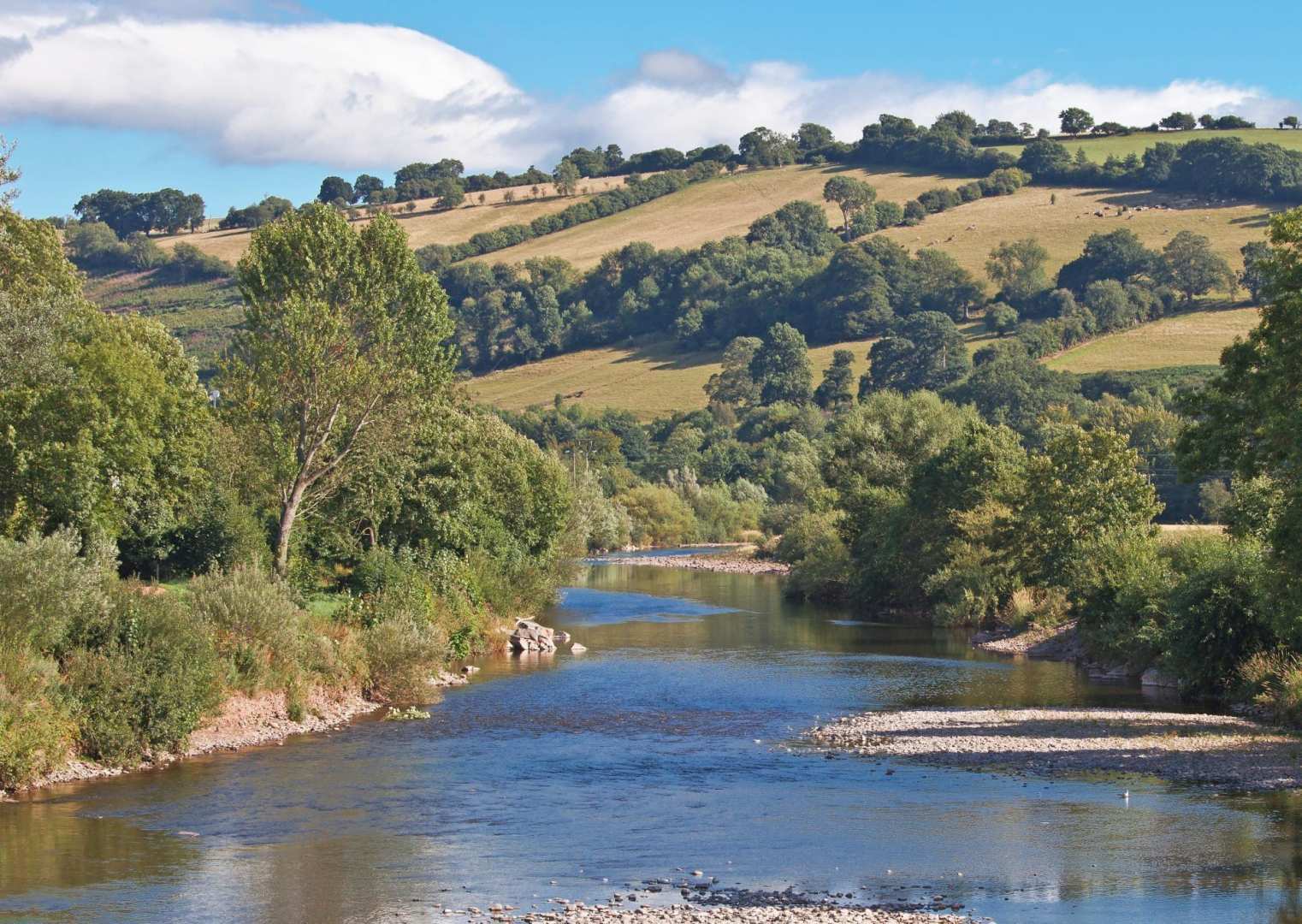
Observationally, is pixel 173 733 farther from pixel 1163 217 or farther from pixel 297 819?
pixel 1163 217

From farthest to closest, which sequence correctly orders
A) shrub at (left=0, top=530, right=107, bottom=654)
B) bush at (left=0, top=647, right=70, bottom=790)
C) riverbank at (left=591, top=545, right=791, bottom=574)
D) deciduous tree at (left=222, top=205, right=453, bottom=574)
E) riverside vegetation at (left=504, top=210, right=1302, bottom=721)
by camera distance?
riverbank at (left=591, top=545, right=791, bottom=574)
deciduous tree at (left=222, top=205, right=453, bottom=574)
riverside vegetation at (left=504, top=210, right=1302, bottom=721)
shrub at (left=0, top=530, right=107, bottom=654)
bush at (left=0, top=647, right=70, bottom=790)

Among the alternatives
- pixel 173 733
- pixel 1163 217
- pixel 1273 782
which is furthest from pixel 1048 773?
pixel 1163 217

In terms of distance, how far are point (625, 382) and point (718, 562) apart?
75.2m

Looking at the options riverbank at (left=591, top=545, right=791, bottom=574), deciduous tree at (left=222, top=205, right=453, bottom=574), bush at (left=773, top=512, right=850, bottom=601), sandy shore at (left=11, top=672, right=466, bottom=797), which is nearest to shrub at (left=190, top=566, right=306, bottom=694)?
sandy shore at (left=11, top=672, right=466, bottom=797)

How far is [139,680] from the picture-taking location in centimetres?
3278

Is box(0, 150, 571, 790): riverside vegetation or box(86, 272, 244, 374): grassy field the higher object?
box(86, 272, 244, 374): grassy field

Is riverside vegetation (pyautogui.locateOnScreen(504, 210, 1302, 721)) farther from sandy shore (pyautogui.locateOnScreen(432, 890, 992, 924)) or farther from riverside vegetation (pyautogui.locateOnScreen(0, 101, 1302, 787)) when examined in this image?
sandy shore (pyautogui.locateOnScreen(432, 890, 992, 924))

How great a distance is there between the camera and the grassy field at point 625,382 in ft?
581

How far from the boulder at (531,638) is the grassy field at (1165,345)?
9791 centimetres

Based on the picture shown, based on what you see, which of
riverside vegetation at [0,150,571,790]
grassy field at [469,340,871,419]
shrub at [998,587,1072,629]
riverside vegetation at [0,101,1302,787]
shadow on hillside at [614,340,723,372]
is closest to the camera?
riverside vegetation at [0,150,571,790]

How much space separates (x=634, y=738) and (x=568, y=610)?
123 ft

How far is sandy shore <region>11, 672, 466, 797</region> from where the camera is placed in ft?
103

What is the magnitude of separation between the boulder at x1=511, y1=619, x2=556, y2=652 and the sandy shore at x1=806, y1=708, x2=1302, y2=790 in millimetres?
19942

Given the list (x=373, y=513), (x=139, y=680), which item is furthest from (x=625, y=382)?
(x=139, y=680)
